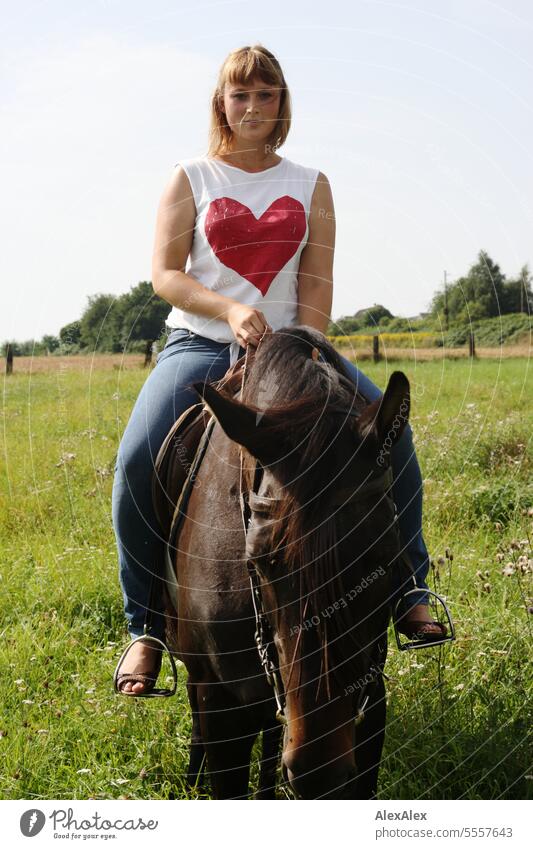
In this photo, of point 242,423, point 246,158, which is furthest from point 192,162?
point 242,423

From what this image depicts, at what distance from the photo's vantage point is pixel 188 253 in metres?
3.78

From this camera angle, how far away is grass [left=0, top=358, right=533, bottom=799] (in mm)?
3979

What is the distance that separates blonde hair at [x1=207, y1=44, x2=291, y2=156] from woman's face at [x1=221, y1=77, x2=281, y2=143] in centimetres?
3

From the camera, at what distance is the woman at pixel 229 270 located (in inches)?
142

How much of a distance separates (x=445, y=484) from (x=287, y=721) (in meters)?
5.42

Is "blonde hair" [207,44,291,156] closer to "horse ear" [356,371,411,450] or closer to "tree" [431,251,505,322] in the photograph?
"tree" [431,251,505,322]

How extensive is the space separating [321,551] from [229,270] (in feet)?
5.64

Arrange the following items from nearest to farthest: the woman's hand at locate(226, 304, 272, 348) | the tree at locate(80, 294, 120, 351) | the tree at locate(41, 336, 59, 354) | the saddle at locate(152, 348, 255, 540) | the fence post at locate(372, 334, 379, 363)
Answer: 1. the woman's hand at locate(226, 304, 272, 348)
2. the saddle at locate(152, 348, 255, 540)
3. the tree at locate(41, 336, 59, 354)
4. the tree at locate(80, 294, 120, 351)
5. the fence post at locate(372, 334, 379, 363)

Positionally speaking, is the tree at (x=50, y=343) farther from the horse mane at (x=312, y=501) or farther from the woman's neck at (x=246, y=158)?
the horse mane at (x=312, y=501)

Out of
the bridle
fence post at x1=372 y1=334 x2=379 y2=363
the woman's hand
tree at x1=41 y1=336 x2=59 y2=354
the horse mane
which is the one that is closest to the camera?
the horse mane

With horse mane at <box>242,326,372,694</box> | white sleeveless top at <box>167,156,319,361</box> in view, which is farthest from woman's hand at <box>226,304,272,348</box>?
white sleeveless top at <box>167,156,319,361</box>
